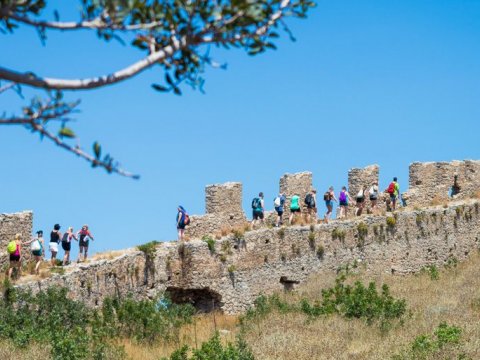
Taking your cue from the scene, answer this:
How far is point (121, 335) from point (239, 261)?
5.67 meters

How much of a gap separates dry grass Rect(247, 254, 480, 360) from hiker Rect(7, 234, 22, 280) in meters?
5.19

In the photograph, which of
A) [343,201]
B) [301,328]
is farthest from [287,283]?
[301,328]

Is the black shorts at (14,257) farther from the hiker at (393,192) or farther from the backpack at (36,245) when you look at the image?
the hiker at (393,192)

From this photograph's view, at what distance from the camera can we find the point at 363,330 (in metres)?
23.0

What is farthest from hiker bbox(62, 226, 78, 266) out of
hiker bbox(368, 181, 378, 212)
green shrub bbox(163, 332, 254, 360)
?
hiker bbox(368, 181, 378, 212)

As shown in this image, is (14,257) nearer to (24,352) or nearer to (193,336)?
(24,352)

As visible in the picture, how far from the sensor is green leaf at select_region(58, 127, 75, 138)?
972cm

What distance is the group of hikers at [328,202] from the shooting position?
29.2m

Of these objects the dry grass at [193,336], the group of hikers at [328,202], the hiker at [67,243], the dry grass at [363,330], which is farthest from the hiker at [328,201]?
the hiker at [67,243]

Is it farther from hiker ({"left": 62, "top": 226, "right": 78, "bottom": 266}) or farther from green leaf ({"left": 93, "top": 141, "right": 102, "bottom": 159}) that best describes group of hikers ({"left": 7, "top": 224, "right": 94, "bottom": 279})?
green leaf ({"left": 93, "top": 141, "right": 102, "bottom": 159})

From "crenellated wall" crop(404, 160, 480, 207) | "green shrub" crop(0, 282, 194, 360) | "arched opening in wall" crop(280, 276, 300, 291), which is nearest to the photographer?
"green shrub" crop(0, 282, 194, 360)

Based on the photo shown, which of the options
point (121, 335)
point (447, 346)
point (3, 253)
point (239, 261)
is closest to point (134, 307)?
point (121, 335)

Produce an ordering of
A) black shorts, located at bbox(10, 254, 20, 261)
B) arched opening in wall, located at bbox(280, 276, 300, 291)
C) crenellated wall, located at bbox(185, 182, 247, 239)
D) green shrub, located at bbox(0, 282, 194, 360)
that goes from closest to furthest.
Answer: green shrub, located at bbox(0, 282, 194, 360) < black shorts, located at bbox(10, 254, 20, 261) < crenellated wall, located at bbox(185, 182, 247, 239) < arched opening in wall, located at bbox(280, 276, 300, 291)

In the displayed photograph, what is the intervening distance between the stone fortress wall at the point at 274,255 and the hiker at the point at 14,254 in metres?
0.59
